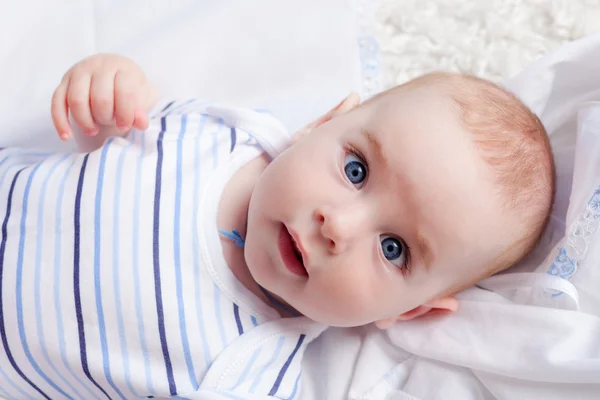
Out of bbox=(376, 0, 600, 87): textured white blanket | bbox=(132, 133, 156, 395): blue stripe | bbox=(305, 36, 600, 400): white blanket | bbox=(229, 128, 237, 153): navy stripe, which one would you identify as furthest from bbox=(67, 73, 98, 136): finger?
bbox=(376, 0, 600, 87): textured white blanket

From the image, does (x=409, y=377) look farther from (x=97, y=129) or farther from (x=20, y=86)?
(x=20, y=86)

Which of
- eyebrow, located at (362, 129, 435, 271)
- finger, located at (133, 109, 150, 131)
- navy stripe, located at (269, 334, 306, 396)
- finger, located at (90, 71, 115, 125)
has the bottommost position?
navy stripe, located at (269, 334, 306, 396)

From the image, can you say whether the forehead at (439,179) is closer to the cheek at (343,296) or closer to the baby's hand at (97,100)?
Answer: the cheek at (343,296)

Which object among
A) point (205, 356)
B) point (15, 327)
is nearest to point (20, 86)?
point (15, 327)

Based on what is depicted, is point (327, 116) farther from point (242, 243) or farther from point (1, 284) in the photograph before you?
point (1, 284)

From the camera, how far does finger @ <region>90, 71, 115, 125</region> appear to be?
1051 millimetres

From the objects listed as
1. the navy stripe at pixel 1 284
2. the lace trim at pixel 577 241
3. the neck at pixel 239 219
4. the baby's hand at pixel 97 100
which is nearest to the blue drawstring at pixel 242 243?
the neck at pixel 239 219

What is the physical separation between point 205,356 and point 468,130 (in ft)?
1.70

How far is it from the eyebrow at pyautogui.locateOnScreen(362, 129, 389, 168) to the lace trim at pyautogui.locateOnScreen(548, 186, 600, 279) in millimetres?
332

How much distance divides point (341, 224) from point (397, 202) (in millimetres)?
92

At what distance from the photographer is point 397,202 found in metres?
0.95

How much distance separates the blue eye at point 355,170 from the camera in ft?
3.22

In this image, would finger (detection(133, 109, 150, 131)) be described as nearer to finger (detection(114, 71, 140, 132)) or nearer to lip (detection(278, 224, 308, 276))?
finger (detection(114, 71, 140, 132))

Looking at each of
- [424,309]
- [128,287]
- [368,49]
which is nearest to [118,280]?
[128,287]
